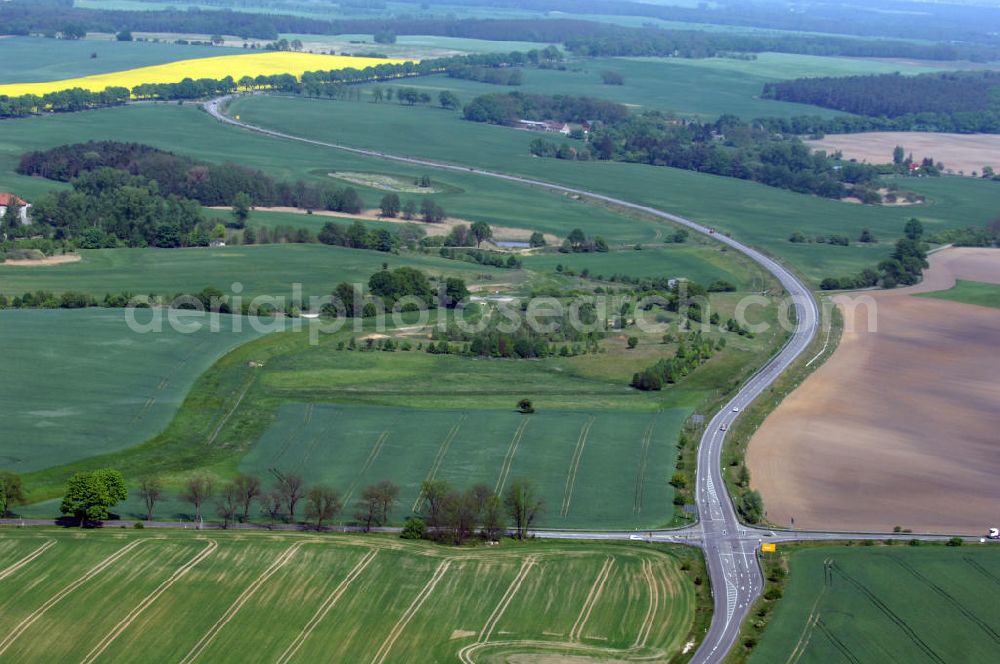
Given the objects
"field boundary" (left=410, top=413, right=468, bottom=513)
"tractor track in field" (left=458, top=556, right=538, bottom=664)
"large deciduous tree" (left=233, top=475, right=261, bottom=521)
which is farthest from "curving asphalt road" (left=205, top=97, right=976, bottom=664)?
"large deciduous tree" (left=233, top=475, right=261, bottom=521)

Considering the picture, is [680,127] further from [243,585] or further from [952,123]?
[243,585]

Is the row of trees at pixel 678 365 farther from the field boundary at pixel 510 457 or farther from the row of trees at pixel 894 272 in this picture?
the row of trees at pixel 894 272

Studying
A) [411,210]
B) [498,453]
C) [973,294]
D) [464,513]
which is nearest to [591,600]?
[464,513]

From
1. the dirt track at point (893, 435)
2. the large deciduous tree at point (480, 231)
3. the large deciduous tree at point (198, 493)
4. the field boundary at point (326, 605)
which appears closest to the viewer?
the field boundary at point (326, 605)

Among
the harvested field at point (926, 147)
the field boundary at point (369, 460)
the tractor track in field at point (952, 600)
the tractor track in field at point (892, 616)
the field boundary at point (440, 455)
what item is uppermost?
the harvested field at point (926, 147)

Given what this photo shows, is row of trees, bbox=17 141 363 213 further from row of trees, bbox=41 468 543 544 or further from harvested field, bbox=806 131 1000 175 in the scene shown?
harvested field, bbox=806 131 1000 175

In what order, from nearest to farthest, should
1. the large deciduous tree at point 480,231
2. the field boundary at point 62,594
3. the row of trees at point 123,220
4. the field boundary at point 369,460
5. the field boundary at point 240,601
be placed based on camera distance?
the field boundary at point 240,601 < the field boundary at point 62,594 < the field boundary at point 369,460 < the row of trees at point 123,220 < the large deciduous tree at point 480,231

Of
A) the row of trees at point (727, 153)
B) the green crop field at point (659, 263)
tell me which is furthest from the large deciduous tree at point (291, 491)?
the row of trees at point (727, 153)

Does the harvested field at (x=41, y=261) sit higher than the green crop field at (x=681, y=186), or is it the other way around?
the green crop field at (x=681, y=186)
